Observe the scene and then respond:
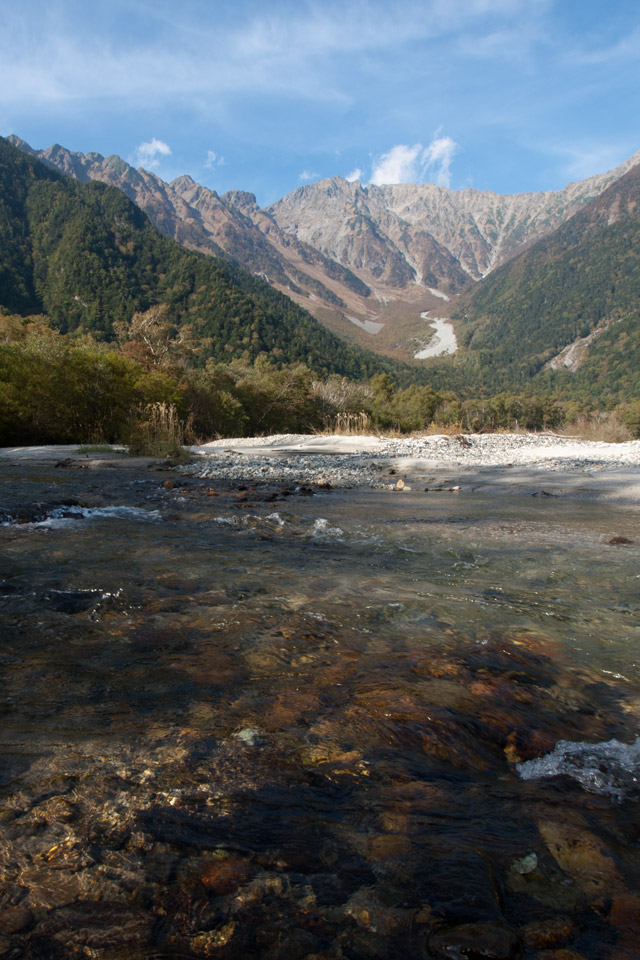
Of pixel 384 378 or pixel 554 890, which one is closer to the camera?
pixel 554 890

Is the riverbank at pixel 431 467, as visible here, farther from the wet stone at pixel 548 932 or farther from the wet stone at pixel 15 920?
the wet stone at pixel 15 920

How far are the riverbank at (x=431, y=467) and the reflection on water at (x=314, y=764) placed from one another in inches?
314

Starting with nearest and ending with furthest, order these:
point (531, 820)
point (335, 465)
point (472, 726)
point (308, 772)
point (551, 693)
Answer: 1. point (531, 820)
2. point (308, 772)
3. point (472, 726)
4. point (551, 693)
5. point (335, 465)

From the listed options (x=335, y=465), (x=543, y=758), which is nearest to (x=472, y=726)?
(x=543, y=758)

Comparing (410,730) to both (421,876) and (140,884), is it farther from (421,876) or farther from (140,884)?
(140,884)

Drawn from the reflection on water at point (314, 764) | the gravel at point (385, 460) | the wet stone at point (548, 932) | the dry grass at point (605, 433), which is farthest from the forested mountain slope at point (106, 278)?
the wet stone at point (548, 932)

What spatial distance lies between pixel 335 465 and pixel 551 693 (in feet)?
45.5

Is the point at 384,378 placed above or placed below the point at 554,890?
above

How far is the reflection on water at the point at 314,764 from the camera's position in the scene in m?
1.13

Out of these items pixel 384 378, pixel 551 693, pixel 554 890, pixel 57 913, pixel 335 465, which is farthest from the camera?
pixel 384 378

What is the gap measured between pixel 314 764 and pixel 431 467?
1402 centimetres

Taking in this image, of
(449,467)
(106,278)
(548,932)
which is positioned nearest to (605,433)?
(449,467)

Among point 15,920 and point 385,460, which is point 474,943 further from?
point 385,460

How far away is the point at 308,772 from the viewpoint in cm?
168
